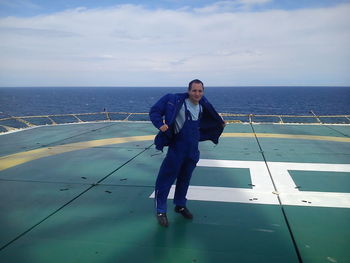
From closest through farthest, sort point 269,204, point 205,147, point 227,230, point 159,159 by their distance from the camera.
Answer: point 227,230 < point 269,204 < point 159,159 < point 205,147

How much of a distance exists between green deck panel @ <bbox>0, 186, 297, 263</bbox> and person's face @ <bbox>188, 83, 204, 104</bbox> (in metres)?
1.80

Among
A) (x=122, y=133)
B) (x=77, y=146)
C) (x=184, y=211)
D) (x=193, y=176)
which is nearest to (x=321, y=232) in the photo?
(x=184, y=211)

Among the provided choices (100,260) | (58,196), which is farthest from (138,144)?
(100,260)

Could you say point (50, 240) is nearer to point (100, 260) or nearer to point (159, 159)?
point (100, 260)

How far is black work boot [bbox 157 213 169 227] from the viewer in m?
3.95

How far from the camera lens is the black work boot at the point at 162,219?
395cm

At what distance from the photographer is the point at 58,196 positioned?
502 cm

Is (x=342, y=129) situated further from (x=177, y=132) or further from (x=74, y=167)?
(x=74, y=167)

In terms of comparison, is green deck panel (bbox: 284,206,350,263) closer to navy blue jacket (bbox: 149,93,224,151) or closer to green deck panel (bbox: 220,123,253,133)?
navy blue jacket (bbox: 149,93,224,151)

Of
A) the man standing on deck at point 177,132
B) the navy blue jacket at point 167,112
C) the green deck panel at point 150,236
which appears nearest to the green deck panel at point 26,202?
the green deck panel at point 150,236

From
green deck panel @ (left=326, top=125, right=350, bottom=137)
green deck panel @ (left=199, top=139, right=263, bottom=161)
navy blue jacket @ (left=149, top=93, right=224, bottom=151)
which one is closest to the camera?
navy blue jacket @ (left=149, top=93, right=224, bottom=151)

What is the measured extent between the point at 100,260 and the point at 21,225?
1.57m

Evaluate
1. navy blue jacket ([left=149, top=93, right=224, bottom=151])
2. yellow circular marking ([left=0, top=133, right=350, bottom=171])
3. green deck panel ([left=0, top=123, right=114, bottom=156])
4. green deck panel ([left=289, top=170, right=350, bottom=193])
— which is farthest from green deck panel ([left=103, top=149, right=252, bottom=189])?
green deck panel ([left=0, top=123, right=114, bottom=156])

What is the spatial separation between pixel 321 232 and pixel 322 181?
231 centimetres
